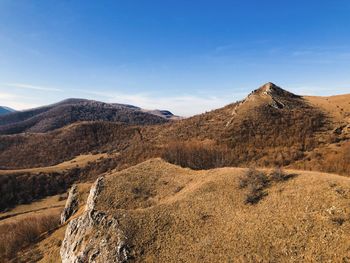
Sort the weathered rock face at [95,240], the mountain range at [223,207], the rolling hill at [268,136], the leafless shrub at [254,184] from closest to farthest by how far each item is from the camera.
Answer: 1. the mountain range at [223,207]
2. the weathered rock face at [95,240]
3. the leafless shrub at [254,184]
4. the rolling hill at [268,136]

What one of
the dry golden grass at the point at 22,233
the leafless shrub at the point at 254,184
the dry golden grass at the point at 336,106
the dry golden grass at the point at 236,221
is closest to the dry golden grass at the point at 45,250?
the dry golden grass at the point at 22,233

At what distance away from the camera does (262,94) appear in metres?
91.1

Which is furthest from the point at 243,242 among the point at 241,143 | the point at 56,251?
the point at 241,143

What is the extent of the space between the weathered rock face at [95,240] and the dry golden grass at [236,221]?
0.94 m

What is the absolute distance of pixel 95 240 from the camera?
81.1 feet

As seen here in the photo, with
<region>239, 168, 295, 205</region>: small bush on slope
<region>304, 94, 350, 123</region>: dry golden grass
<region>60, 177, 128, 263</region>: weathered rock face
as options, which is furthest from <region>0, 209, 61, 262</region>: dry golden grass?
<region>304, 94, 350, 123</region>: dry golden grass

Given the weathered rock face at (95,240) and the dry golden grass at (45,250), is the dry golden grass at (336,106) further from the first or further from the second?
the dry golden grass at (45,250)

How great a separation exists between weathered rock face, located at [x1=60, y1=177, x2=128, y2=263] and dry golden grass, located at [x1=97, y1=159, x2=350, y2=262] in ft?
3.09

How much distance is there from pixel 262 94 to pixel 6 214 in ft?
280

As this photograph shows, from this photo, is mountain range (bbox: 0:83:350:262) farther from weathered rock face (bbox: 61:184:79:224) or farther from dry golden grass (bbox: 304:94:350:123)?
dry golden grass (bbox: 304:94:350:123)

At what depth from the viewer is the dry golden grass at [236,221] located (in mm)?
18422

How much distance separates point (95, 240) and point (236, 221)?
13.2 meters

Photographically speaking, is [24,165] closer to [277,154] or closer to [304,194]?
[277,154]

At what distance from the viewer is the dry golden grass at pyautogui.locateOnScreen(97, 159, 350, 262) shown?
1842 centimetres
